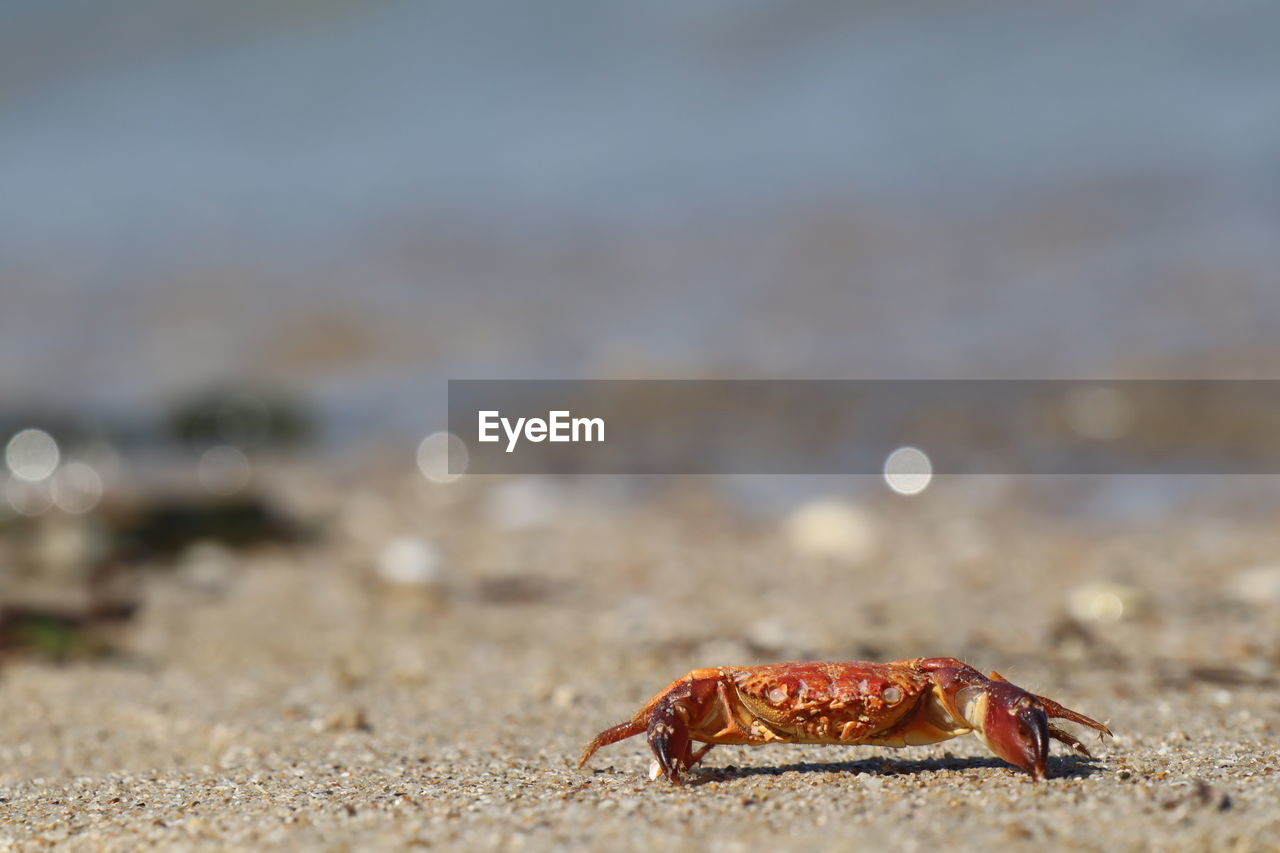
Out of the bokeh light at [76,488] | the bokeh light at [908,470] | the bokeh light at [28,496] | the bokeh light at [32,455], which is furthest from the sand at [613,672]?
the bokeh light at [32,455]

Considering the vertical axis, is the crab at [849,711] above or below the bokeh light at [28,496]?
below

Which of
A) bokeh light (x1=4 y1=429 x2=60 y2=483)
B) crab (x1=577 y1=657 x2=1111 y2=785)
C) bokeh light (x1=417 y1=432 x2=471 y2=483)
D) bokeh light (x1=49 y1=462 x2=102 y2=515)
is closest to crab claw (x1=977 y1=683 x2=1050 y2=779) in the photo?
crab (x1=577 y1=657 x2=1111 y2=785)

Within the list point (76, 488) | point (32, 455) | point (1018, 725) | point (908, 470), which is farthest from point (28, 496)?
point (1018, 725)

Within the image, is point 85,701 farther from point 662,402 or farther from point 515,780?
point 662,402

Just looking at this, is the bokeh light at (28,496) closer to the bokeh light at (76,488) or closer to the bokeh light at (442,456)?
the bokeh light at (76,488)

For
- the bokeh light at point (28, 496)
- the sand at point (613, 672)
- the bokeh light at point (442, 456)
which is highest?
the bokeh light at point (442, 456)

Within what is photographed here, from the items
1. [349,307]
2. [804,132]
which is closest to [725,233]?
[804,132]

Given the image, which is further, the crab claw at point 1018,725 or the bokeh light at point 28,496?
the bokeh light at point 28,496
